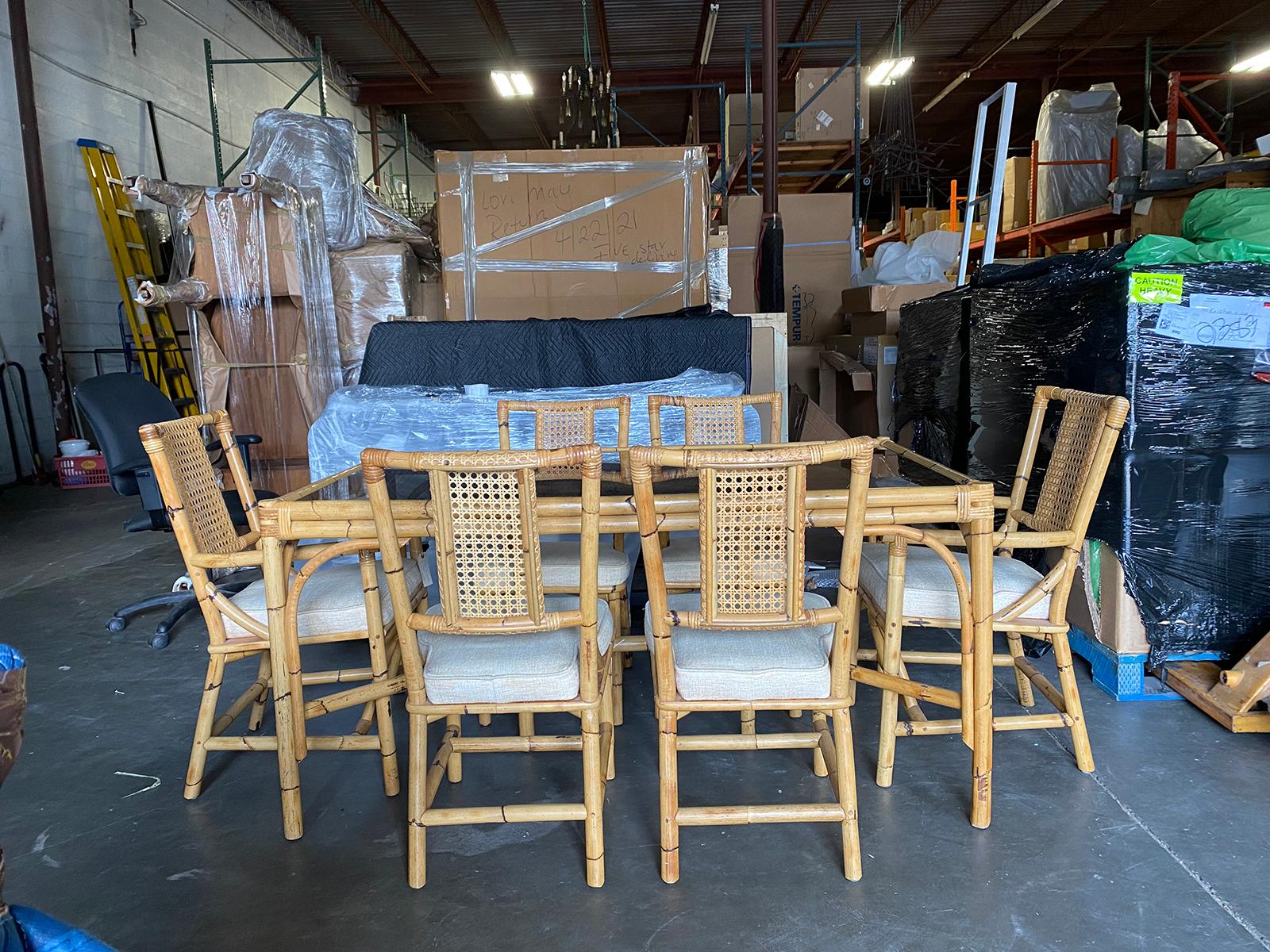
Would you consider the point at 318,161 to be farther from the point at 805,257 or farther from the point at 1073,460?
the point at 1073,460

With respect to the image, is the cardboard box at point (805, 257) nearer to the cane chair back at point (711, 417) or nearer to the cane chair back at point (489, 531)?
the cane chair back at point (711, 417)

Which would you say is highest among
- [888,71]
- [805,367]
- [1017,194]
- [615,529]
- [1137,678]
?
[888,71]

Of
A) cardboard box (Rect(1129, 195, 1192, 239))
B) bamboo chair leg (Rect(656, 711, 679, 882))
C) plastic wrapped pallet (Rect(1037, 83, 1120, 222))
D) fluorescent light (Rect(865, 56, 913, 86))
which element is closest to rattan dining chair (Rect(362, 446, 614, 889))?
bamboo chair leg (Rect(656, 711, 679, 882))

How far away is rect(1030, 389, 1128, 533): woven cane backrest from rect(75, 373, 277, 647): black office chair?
2.61m

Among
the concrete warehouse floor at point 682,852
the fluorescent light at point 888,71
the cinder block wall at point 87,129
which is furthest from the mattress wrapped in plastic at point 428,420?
the fluorescent light at point 888,71

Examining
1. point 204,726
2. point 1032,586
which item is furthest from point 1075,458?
point 204,726

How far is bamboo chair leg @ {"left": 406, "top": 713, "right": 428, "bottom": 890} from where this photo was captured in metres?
1.58

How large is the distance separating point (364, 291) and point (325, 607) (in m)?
3.30

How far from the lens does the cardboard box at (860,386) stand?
436 centimetres

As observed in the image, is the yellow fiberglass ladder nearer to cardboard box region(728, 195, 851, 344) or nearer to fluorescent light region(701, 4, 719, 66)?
cardboard box region(728, 195, 851, 344)

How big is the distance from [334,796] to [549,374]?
186 centimetres

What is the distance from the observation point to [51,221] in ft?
18.7

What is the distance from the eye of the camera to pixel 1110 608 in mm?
2281

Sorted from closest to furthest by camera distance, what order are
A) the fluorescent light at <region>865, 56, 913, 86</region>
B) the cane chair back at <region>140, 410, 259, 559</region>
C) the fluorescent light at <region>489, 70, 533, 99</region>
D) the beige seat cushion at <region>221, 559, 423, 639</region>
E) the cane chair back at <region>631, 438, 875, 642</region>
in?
the cane chair back at <region>631, 438, 875, 642</region> < the cane chair back at <region>140, 410, 259, 559</region> < the beige seat cushion at <region>221, 559, 423, 639</region> < the fluorescent light at <region>865, 56, 913, 86</region> < the fluorescent light at <region>489, 70, 533, 99</region>
